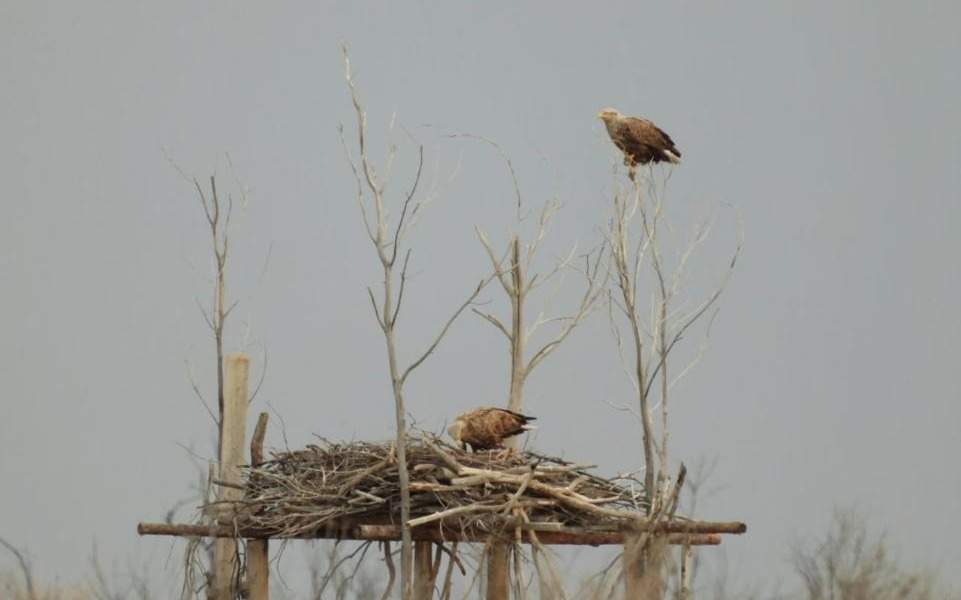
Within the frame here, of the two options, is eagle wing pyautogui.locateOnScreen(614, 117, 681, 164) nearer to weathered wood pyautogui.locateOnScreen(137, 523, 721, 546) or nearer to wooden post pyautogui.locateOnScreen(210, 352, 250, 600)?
weathered wood pyautogui.locateOnScreen(137, 523, 721, 546)

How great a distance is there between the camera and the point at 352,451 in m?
9.72

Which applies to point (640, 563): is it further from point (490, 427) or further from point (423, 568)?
point (423, 568)

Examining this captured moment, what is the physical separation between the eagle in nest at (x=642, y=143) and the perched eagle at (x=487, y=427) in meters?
1.83

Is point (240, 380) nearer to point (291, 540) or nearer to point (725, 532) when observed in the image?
point (291, 540)

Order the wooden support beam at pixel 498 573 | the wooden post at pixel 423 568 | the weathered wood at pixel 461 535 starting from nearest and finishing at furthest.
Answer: the weathered wood at pixel 461 535
the wooden support beam at pixel 498 573
the wooden post at pixel 423 568

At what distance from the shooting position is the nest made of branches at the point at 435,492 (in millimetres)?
9336

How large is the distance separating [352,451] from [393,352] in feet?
3.04

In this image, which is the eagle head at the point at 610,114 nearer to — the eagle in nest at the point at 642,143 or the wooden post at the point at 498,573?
the eagle in nest at the point at 642,143

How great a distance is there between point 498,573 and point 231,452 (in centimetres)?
220


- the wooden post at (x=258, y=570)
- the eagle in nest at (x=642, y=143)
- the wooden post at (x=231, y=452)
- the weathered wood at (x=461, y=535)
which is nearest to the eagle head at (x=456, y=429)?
the weathered wood at (x=461, y=535)

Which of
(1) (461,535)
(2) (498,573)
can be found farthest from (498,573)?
(1) (461,535)

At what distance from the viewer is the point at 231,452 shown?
11008 millimetres

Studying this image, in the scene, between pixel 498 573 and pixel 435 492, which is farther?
pixel 498 573

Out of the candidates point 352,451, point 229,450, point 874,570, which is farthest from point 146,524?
point 874,570
